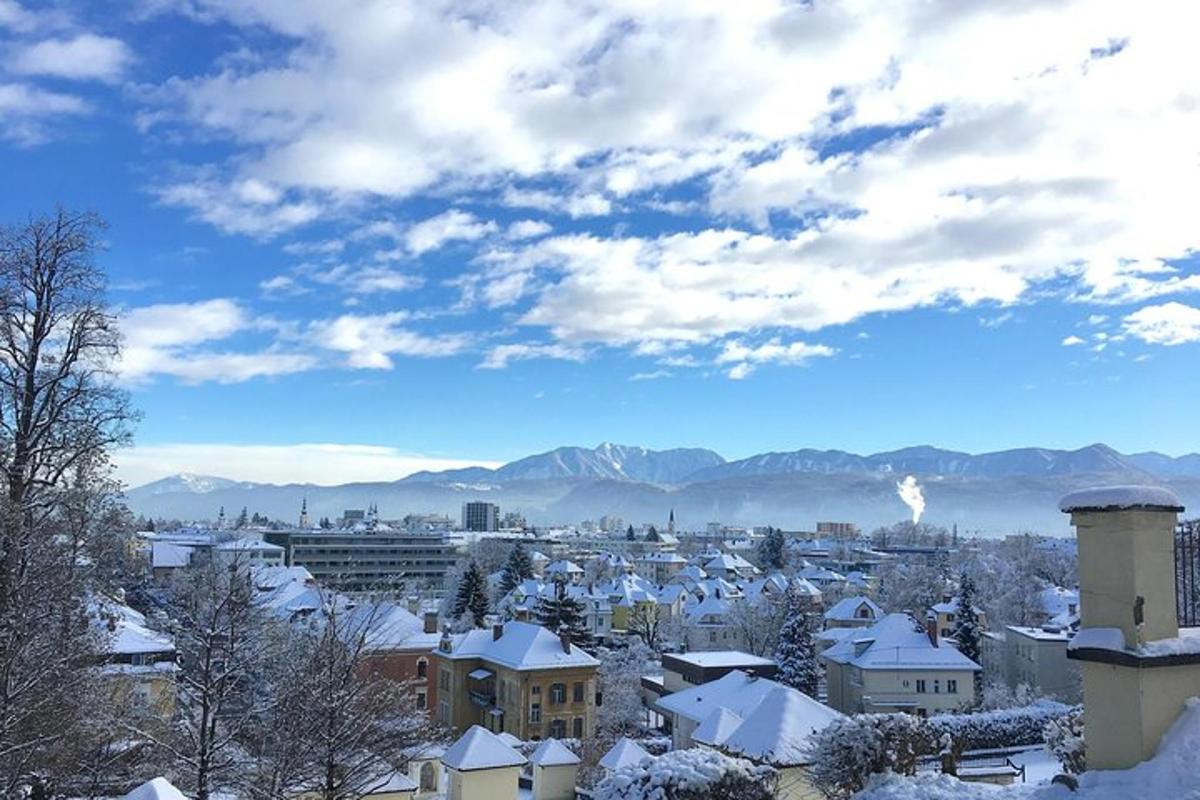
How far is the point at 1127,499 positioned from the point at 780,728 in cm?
1447

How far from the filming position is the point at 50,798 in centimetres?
1323

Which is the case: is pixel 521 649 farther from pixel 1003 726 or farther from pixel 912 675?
pixel 1003 726

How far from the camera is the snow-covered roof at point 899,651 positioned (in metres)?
38.8

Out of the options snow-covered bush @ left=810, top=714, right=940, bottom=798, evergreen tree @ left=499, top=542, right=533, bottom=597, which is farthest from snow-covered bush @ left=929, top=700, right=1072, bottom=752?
evergreen tree @ left=499, top=542, right=533, bottom=597

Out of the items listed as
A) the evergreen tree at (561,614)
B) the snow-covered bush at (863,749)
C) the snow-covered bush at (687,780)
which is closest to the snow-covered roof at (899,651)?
the evergreen tree at (561,614)

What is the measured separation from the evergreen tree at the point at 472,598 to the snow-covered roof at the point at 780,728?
39.4 meters

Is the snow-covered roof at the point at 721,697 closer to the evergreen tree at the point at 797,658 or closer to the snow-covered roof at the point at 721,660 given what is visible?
the snow-covered roof at the point at 721,660

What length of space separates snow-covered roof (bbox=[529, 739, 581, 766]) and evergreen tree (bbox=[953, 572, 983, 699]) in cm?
2529

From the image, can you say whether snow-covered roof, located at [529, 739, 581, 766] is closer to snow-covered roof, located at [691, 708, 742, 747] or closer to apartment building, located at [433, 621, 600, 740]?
snow-covered roof, located at [691, 708, 742, 747]

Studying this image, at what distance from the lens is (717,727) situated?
2511 cm

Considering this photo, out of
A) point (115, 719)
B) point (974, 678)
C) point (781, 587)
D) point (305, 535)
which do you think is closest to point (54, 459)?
point (115, 719)

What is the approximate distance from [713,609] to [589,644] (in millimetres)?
12206

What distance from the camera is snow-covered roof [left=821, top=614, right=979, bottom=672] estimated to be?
38.8 meters

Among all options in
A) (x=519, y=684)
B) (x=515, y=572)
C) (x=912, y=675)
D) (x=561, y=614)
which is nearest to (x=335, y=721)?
(x=519, y=684)
